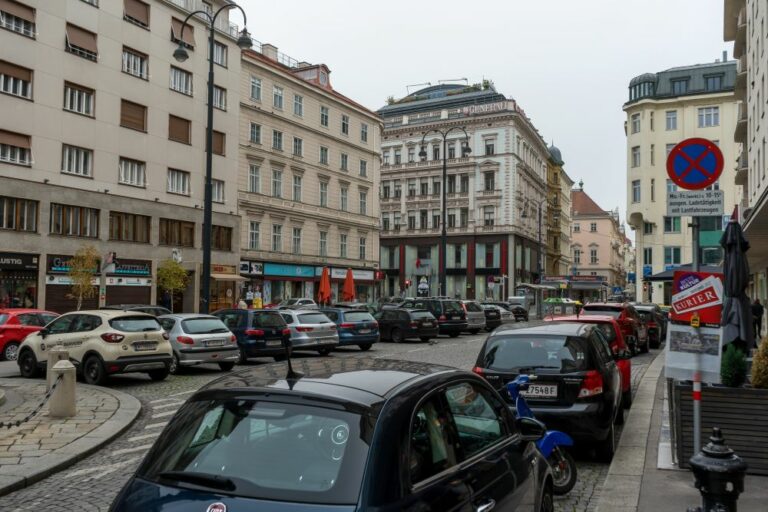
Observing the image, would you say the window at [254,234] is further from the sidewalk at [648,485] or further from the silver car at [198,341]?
the sidewalk at [648,485]

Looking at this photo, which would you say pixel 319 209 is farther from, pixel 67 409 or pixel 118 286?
pixel 67 409

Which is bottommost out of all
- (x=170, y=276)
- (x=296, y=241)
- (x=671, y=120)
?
(x=170, y=276)

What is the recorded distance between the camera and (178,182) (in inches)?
1521

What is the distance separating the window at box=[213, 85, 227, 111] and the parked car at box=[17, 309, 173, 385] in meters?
28.2

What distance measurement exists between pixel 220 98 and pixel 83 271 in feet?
49.5

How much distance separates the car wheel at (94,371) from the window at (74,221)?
63.0 feet

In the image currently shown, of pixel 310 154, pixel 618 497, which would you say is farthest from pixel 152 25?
pixel 618 497

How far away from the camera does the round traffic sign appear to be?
23.6 ft

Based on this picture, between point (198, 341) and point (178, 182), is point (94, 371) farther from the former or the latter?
point (178, 182)

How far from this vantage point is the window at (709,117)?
211 feet

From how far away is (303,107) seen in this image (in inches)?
1996

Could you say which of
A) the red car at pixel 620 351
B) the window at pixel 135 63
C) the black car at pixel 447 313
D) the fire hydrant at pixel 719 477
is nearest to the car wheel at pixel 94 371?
the red car at pixel 620 351

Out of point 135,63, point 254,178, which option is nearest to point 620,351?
point 135,63

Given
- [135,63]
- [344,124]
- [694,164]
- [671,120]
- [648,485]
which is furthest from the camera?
[671,120]
